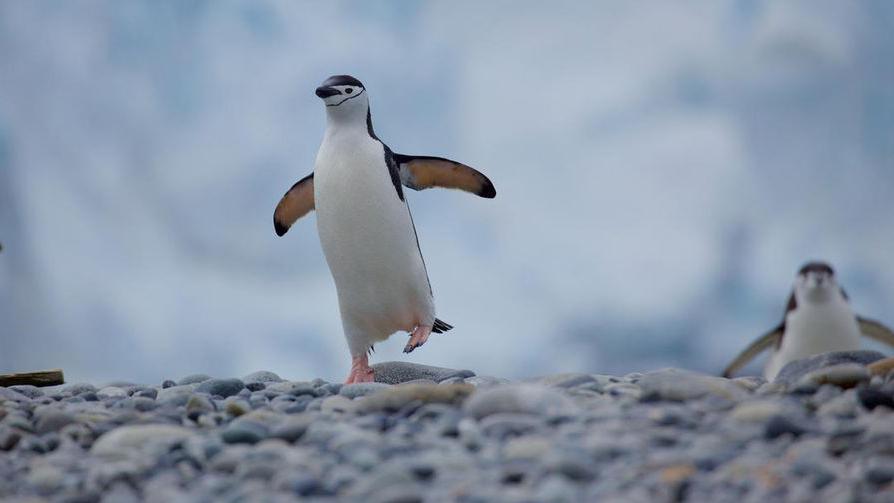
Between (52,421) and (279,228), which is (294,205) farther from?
(52,421)

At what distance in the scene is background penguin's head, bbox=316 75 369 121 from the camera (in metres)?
6.97

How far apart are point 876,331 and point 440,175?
19.3ft

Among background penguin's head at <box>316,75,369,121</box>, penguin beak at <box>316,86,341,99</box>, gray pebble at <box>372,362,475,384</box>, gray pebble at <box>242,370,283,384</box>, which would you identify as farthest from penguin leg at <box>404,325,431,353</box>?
penguin beak at <box>316,86,341,99</box>

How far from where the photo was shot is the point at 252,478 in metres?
3.44

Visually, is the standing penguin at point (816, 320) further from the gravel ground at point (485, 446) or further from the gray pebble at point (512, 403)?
the gray pebble at point (512, 403)

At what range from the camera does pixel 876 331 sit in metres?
11.1

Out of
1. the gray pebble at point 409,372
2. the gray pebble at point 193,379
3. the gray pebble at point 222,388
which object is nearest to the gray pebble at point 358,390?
the gray pebble at point 222,388

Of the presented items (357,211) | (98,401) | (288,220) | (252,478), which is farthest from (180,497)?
(288,220)

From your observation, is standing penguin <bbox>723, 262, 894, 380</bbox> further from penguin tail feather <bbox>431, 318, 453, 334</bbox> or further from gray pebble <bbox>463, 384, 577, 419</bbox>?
gray pebble <bbox>463, 384, 577, 419</bbox>

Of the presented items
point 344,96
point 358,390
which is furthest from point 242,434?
point 344,96

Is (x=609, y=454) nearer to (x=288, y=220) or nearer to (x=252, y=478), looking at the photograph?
(x=252, y=478)

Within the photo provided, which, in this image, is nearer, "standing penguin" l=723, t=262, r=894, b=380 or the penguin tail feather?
the penguin tail feather

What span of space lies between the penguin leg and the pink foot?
0.94ft

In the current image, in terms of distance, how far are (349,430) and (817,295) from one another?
7.37m
